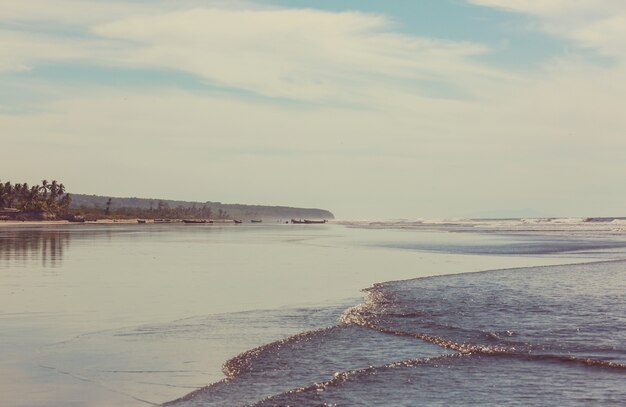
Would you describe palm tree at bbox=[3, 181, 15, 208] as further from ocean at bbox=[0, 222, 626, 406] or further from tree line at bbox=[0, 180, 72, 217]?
ocean at bbox=[0, 222, 626, 406]

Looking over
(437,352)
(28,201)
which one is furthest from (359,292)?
(28,201)

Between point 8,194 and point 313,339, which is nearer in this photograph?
point 313,339

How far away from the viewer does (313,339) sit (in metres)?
15.8

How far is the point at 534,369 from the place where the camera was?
1308 cm

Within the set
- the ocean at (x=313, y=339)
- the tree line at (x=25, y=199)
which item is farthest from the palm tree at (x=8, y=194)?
the ocean at (x=313, y=339)

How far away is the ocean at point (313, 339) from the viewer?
37.3ft

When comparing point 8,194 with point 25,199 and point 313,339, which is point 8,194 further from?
point 313,339

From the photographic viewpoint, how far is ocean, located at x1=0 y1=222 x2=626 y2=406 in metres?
11.4

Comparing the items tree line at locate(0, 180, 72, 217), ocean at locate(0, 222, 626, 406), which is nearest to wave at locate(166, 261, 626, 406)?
ocean at locate(0, 222, 626, 406)

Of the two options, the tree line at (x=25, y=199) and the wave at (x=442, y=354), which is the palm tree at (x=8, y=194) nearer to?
the tree line at (x=25, y=199)

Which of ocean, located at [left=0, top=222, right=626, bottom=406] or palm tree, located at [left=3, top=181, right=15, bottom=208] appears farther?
palm tree, located at [left=3, top=181, right=15, bottom=208]

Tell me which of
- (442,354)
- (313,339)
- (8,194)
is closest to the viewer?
(442,354)

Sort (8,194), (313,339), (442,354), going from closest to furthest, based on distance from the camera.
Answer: (442,354), (313,339), (8,194)

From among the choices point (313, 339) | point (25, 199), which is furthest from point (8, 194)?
point (313, 339)
